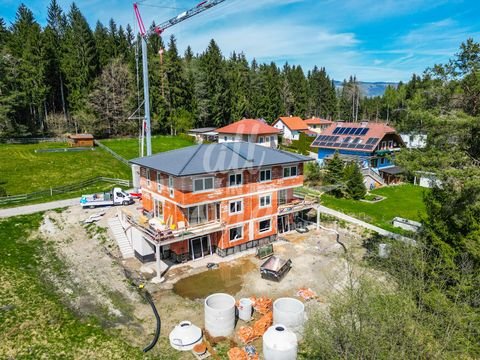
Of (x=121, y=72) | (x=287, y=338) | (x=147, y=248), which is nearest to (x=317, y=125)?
(x=121, y=72)

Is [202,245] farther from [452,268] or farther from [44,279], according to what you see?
[452,268]

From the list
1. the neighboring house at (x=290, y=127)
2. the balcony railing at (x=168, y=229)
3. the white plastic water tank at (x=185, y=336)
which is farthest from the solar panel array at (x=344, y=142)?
the white plastic water tank at (x=185, y=336)

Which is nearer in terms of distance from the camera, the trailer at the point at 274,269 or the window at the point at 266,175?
the trailer at the point at 274,269

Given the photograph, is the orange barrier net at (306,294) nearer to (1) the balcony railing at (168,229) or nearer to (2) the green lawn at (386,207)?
(1) the balcony railing at (168,229)

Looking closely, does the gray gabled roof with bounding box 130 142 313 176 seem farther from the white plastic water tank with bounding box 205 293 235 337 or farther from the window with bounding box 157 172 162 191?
the white plastic water tank with bounding box 205 293 235 337

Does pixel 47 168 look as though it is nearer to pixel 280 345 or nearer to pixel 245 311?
pixel 245 311

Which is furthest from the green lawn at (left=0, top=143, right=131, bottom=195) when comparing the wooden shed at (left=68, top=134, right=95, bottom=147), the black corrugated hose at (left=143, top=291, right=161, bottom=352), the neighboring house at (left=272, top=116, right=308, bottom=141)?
the neighboring house at (left=272, top=116, right=308, bottom=141)
